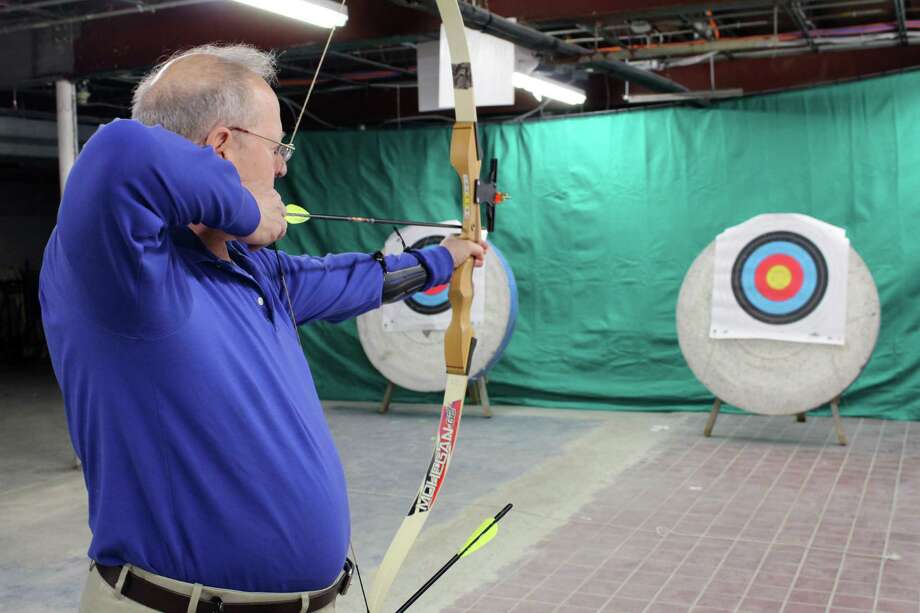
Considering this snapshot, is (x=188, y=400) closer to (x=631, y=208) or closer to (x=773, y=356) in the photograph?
(x=773, y=356)

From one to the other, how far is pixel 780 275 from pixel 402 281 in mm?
3443

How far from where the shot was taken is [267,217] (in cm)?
90

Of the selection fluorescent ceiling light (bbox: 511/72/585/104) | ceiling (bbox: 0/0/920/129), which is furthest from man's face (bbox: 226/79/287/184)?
fluorescent ceiling light (bbox: 511/72/585/104)

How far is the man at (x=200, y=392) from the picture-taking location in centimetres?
81

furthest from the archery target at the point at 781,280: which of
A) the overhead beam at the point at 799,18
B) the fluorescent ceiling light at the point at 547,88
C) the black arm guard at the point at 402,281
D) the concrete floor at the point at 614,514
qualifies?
the black arm guard at the point at 402,281

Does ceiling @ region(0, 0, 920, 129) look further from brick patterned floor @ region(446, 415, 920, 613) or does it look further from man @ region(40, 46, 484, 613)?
man @ region(40, 46, 484, 613)

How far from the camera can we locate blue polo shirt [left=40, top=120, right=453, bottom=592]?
771 millimetres

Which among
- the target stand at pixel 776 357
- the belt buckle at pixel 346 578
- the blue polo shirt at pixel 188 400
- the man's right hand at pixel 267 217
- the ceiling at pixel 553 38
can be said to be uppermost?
the ceiling at pixel 553 38

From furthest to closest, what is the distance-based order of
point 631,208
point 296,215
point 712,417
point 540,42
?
point 631,208 → point 712,417 → point 540,42 → point 296,215

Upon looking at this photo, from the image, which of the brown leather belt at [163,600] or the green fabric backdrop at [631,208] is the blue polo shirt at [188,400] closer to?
the brown leather belt at [163,600]

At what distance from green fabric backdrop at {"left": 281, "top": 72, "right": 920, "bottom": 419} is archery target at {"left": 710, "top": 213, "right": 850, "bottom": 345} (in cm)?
31

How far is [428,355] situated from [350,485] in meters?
1.63

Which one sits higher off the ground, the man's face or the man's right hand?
the man's face

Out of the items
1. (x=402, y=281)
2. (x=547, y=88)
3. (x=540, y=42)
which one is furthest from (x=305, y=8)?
(x=402, y=281)
